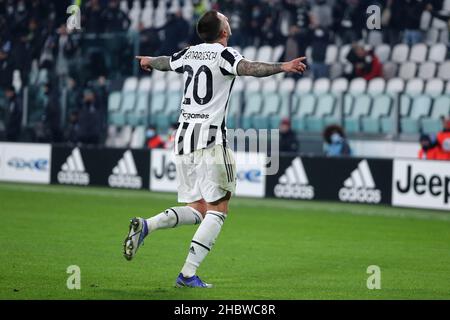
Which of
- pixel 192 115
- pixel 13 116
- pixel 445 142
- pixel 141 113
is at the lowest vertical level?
pixel 445 142

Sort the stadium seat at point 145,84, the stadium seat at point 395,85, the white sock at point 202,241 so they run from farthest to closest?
the stadium seat at point 145,84, the stadium seat at point 395,85, the white sock at point 202,241

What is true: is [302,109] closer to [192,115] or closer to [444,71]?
[444,71]

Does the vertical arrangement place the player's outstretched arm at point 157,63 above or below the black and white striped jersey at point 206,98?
above

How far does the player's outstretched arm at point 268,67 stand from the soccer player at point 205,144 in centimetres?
4

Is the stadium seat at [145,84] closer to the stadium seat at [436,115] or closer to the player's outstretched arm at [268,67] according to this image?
the stadium seat at [436,115]

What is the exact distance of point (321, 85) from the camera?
2116 centimetres

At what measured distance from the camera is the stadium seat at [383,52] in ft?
70.6

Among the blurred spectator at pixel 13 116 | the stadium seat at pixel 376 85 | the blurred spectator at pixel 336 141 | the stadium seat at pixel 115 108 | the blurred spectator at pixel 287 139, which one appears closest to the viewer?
the blurred spectator at pixel 336 141

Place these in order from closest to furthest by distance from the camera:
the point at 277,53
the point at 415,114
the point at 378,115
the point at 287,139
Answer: the point at 415,114
the point at 287,139
the point at 378,115
the point at 277,53

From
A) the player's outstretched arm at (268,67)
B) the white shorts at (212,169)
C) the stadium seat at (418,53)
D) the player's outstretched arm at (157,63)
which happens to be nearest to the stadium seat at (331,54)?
the stadium seat at (418,53)

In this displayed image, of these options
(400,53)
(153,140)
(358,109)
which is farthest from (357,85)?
(153,140)

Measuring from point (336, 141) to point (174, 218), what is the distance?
10959mm

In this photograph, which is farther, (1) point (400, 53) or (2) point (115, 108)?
(2) point (115, 108)

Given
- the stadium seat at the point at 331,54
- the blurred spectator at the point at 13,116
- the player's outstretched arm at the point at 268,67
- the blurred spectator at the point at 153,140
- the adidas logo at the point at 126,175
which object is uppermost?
the stadium seat at the point at 331,54
